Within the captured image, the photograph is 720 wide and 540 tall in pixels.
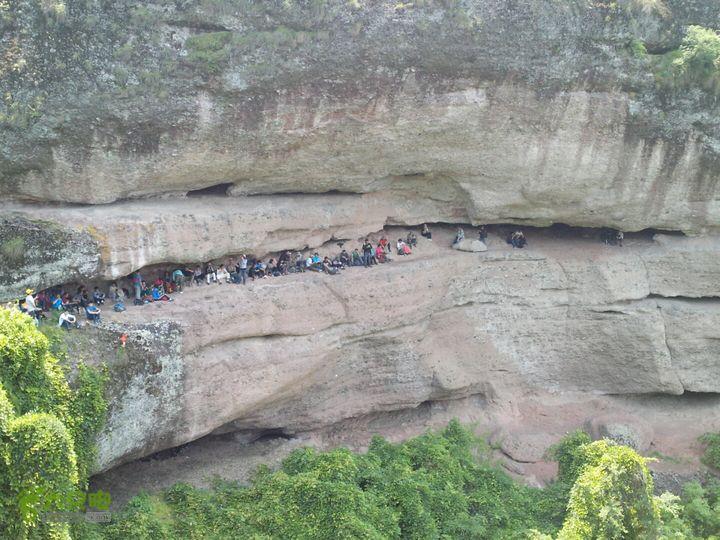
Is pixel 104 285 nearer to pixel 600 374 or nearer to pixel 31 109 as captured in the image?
pixel 31 109

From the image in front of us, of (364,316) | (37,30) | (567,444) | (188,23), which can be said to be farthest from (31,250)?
(567,444)

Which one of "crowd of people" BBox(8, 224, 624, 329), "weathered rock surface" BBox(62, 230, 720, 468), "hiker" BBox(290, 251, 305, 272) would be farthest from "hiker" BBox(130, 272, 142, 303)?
"hiker" BBox(290, 251, 305, 272)

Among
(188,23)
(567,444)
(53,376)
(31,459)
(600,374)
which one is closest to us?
(31,459)

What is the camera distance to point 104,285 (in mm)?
17906

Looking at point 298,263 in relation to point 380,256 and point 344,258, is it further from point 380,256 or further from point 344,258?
point 380,256

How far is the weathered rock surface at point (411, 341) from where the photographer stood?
17.7 m

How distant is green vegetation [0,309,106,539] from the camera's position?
13.0m

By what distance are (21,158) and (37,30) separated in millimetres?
2266

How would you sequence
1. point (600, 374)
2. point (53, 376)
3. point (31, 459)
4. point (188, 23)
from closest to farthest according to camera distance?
1. point (31, 459)
2. point (53, 376)
3. point (188, 23)
4. point (600, 374)

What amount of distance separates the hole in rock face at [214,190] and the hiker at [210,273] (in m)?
1.50

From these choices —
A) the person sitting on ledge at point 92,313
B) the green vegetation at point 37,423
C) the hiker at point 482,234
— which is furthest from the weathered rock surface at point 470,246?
the green vegetation at point 37,423

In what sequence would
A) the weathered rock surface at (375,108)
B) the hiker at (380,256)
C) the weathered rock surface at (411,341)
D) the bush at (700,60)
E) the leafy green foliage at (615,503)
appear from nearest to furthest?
the leafy green foliage at (615,503) < the weathered rock surface at (375,108) < the weathered rock surface at (411,341) < the bush at (700,60) < the hiker at (380,256)

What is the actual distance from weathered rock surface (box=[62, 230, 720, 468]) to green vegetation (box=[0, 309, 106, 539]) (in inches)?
35.9

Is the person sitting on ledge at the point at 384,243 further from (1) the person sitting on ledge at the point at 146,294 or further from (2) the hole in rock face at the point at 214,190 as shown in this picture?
(1) the person sitting on ledge at the point at 146,294
